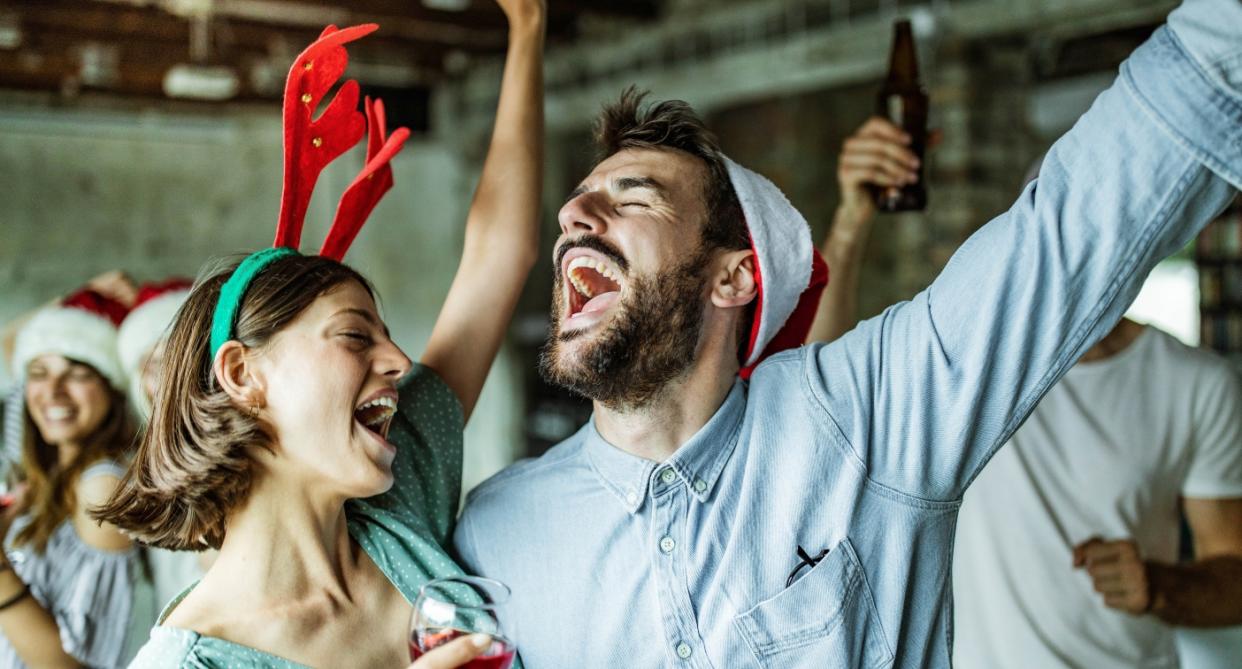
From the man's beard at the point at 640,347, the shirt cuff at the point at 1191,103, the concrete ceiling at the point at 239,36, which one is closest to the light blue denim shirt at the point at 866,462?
the shirt cuff at the point at 1191,103

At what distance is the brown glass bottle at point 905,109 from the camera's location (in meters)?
2.19

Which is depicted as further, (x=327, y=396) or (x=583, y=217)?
(x=583, y=217)

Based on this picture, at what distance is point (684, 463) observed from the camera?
1682 millimetres

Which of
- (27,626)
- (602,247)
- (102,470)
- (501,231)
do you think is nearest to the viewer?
(602,247)

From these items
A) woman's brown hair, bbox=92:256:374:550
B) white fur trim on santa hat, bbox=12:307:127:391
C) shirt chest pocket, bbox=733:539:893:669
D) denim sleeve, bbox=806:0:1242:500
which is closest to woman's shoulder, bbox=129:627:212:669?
woman's brown hair, bbox=92:256:374:550

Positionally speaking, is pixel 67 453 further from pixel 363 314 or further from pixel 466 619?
pixel 466 619

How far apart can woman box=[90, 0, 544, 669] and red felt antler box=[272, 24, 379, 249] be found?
1.5 inches

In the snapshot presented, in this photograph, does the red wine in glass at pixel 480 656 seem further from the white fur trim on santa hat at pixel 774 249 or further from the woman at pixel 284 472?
the white fur trim on santa hat at pixel 774 249

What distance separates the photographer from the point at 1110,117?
1312 mm

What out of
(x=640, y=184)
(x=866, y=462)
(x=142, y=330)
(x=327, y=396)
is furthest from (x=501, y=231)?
(x=142, y=330)

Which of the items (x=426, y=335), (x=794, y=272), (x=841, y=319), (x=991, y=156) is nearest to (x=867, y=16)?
(x=991, y=156)

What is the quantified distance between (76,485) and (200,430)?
1.54m

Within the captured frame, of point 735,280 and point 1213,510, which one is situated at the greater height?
point 735,280

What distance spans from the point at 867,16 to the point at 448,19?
2406 millimetres
